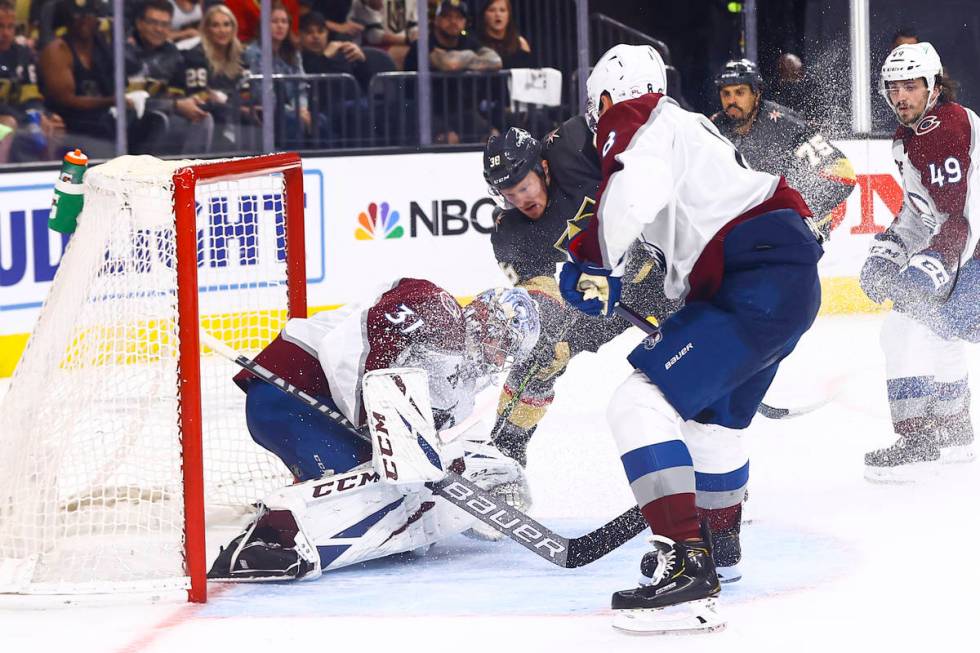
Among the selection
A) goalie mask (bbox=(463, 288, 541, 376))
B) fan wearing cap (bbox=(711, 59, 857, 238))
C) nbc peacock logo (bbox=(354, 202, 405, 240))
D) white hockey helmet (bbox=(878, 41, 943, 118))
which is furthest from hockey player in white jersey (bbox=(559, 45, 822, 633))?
nbc peacock logo (bbox=(354, 202, 405, 240))

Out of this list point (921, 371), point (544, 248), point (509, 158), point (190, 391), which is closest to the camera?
point (190, 391)

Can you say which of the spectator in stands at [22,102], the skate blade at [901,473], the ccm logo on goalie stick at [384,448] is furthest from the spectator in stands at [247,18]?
the ccm logo on goalie stick at [384,448]

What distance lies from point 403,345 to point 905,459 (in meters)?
1.57

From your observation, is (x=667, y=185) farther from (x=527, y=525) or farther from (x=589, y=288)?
(x=527, y=525)

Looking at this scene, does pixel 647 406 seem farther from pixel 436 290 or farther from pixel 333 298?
pixel 333 298

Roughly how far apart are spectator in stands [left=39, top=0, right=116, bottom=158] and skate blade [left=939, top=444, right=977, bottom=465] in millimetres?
3315

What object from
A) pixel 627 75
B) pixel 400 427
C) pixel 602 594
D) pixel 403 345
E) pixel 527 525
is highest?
pixel 627 75

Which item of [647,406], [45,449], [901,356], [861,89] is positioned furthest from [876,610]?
[861,89]

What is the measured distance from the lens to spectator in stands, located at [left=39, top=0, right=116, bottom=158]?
5699 millimetres

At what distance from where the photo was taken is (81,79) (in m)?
5.73

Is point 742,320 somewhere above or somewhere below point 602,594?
above

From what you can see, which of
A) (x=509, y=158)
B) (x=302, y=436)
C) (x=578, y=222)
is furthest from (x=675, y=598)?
(x=509, y=158)

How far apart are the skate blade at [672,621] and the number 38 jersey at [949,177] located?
5.24 ft

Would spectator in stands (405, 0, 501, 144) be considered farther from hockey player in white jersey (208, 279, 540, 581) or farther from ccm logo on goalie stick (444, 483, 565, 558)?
ccm logo on goalie stick (444, 483, 565, 558)
